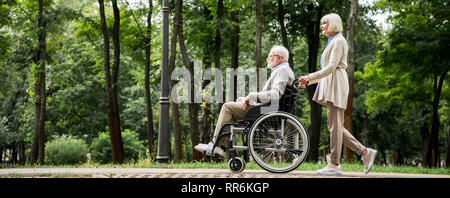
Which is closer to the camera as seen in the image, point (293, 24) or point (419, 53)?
point (419, 53)

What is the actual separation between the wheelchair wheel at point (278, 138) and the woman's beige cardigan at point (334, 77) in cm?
65

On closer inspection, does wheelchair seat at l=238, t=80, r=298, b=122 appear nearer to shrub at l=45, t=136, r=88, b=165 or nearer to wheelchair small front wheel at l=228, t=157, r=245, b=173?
wheelchair small front wheel at l=228, t=157, r=245, b=173

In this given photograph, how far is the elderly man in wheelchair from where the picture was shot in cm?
591

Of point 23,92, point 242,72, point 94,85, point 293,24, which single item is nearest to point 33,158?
point 242,72

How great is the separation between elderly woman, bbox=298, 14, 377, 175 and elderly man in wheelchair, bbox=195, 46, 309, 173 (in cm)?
36

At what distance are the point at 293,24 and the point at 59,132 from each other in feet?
72.2

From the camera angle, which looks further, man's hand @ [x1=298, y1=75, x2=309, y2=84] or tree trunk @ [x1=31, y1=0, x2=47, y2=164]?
tree trunk @ [x1=31, y1=0, x2=47, y2=164]

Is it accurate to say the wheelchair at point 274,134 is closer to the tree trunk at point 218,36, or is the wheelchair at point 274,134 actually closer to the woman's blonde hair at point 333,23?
the woman's blonde hair at point 333,23

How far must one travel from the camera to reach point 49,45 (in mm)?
19625

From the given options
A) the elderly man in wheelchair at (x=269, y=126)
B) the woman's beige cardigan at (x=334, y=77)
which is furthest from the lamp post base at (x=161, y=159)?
the woman's beige cardigan at (x=334, y=77)

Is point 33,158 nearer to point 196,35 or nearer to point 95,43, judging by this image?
point 95,43

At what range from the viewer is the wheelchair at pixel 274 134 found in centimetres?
588

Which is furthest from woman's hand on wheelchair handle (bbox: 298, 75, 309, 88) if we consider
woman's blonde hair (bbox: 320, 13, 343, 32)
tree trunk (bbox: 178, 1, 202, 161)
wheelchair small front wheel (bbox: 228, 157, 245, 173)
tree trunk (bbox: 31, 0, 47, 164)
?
tree trunk (bbox: 31, 0, 47, 164)
